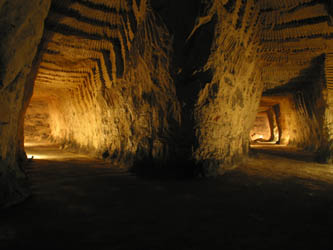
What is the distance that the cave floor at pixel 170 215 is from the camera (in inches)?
72.4

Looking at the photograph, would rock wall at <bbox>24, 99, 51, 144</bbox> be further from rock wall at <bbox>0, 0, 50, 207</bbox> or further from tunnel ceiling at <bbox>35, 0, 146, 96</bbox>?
rock wall at <bbox>0, 0, 50, 207</bbox>

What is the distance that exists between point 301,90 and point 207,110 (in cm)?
537

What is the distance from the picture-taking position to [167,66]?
4.09 metres

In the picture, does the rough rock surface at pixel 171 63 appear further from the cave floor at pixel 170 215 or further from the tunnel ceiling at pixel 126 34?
the cave floor at pixel 170 215

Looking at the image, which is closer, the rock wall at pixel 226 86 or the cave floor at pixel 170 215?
the cave floor at pixel 170 215

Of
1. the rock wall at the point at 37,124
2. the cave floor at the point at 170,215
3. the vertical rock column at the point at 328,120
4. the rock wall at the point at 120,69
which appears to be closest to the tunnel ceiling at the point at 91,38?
the rock wall at the point at 120,69

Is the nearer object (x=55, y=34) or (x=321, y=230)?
(x=321, y=230)

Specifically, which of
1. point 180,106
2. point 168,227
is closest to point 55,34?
point 180,106

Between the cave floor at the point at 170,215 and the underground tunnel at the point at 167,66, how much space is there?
19.8 inches

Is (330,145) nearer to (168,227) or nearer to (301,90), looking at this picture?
(301,90)

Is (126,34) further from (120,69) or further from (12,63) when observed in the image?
(12,63)

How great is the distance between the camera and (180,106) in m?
4.07

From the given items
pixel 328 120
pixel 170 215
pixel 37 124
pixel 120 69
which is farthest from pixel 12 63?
pixel 37 124

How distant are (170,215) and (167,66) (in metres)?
2.58
